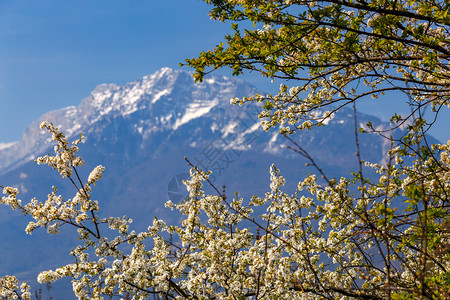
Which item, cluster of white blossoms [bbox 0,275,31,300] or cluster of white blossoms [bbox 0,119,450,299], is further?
cluster of white blossoms [bbox 0,275,31,300]

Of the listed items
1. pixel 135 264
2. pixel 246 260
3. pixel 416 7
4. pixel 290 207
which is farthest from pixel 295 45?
pixel 135 264

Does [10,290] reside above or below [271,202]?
below

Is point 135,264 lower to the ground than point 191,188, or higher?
lower

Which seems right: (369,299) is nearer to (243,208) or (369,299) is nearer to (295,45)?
(243,208)

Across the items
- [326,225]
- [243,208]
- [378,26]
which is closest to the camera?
[378,26]

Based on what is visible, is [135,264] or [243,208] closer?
[135,264]

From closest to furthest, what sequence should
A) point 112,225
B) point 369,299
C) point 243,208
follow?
point 369,299 → point 112,225 → point 243,208

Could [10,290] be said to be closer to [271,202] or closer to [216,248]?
[216,248]

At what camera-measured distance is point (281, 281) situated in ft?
29.5

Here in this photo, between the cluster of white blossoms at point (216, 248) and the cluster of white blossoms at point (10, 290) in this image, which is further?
the cluster of white blossoms at point (10, 290)

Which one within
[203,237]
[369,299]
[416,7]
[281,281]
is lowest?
[369,299]

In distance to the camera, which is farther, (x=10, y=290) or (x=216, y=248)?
(x=216, y=248)

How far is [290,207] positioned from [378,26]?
5073 mm

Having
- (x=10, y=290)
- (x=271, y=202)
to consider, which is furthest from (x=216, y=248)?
(x=10, y=290)
